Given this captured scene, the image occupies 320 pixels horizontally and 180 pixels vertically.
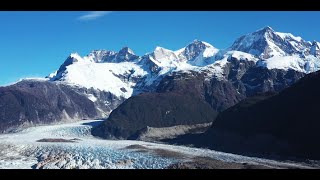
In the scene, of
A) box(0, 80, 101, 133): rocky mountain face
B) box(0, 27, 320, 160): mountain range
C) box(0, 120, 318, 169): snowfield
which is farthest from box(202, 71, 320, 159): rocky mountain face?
box(0, 80, 101, 133): rocky mountain face

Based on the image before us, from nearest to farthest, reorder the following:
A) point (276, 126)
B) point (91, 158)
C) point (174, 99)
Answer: point (91, 158), point (276, 126), point (174, 99)

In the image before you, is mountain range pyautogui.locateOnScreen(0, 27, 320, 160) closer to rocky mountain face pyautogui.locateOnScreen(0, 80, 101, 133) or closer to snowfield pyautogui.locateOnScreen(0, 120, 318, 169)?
rocky mountain face pyautogui.locateOnScreen(0, 80, 101, 133)

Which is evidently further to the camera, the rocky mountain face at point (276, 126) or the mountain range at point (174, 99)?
the mountain range at point (174, 99)

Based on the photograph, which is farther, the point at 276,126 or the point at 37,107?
the point at 37,107

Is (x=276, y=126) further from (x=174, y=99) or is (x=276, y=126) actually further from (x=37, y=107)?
(x=37, y=107)

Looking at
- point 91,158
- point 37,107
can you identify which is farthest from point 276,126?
point 37,107

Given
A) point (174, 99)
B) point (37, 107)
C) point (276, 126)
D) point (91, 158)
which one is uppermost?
point (37, 107)

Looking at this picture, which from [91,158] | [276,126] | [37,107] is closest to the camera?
[91,158]

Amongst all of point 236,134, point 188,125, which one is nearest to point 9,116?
point 188,125

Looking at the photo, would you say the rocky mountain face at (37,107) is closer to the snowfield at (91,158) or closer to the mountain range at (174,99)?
the mountain range at (174,99)

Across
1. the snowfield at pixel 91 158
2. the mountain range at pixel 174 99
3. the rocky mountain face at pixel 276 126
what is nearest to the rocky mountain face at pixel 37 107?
the mountain range at pixel 174 99

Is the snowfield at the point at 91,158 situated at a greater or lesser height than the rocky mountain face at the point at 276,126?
lesser

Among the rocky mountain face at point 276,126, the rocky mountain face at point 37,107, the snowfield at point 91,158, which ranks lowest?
the snowfield at point 91,158
